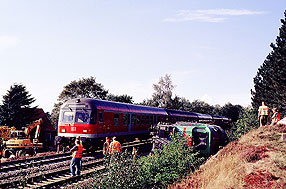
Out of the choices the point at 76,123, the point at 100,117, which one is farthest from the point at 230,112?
the point at 76,123

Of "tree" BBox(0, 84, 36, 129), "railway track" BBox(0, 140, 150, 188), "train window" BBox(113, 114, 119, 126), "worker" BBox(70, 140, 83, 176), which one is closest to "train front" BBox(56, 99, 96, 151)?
"railway track" BBox(0, 140, 150, 188)

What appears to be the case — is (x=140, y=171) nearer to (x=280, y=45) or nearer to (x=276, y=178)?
(x=276, y=178)

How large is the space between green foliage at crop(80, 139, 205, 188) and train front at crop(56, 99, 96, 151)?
22.8 ft

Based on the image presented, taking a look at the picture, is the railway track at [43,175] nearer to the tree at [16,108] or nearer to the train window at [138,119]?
the train window at [138,119]

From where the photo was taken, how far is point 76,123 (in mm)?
16578

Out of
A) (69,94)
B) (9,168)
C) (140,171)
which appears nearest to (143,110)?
(9,168)

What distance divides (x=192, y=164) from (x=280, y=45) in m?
27.2

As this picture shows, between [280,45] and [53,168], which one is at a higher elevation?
[280,45]

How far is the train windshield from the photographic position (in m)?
16.4

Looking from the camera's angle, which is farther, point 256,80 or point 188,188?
point 256,80

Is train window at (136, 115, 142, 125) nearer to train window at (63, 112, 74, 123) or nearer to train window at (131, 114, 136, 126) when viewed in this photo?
train window at (131, 114, 136, 126)

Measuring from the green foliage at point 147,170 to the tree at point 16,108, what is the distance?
1050 inches

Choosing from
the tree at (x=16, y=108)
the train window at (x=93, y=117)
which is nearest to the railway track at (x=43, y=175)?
the train window at (x=93, y=117)

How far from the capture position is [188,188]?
7.26 m
